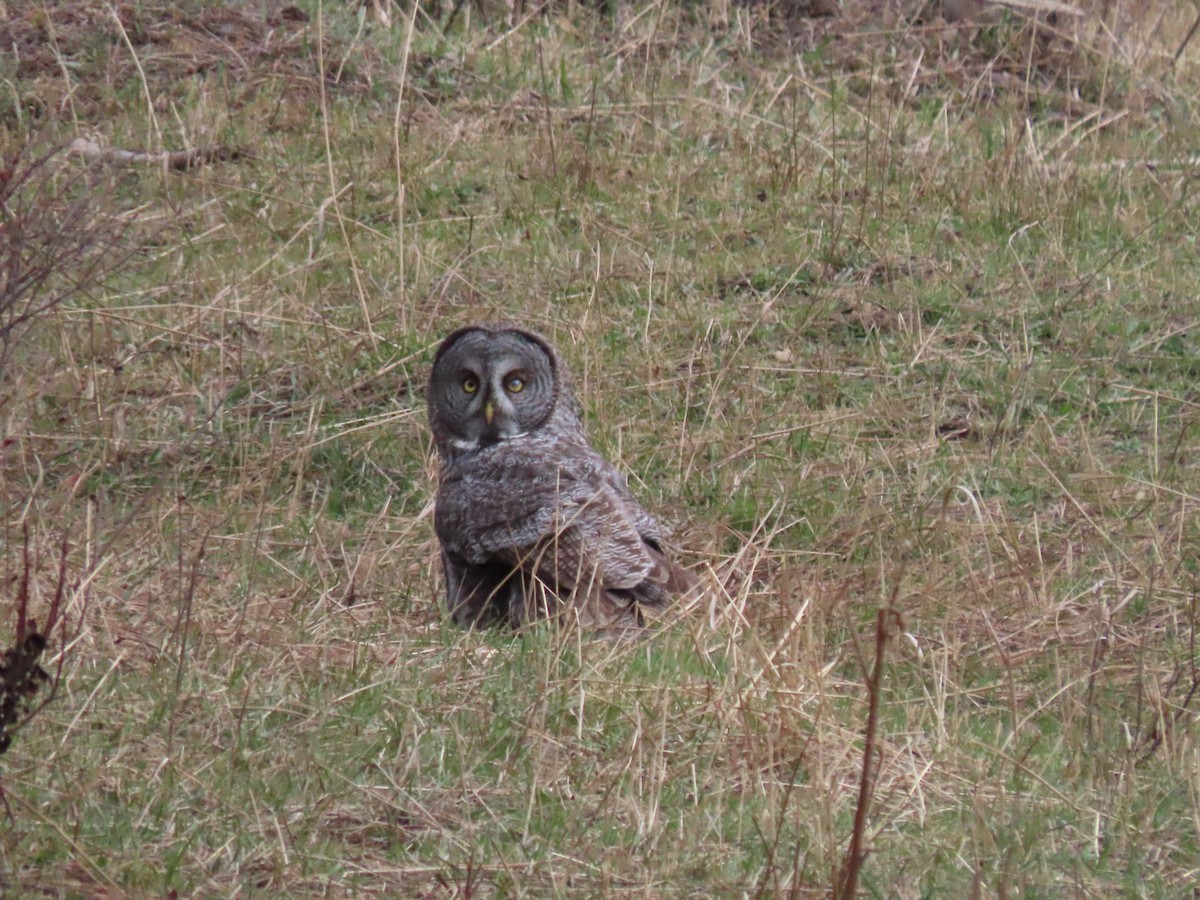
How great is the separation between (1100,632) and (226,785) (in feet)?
7.48

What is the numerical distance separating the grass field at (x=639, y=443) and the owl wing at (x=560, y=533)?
24cm

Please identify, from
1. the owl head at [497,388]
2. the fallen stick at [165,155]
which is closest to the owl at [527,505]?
the owl head at [497,388]

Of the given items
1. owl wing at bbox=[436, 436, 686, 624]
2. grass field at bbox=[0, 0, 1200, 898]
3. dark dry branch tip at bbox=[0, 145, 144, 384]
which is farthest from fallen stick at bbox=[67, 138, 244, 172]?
owl wing at bbox=[436, 436, 686, 624]

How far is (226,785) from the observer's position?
3430 mm

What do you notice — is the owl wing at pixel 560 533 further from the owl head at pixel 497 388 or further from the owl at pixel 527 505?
the owl head at pixel 497 388

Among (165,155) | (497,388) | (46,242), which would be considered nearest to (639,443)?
(497,388)

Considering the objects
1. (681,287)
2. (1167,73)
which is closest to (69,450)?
(681,287)

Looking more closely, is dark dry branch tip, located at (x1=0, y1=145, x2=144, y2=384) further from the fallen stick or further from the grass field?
the fallen stick

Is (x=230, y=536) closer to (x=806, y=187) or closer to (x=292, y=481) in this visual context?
(x=292, y=481)

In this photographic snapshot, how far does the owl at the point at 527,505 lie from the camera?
492cm

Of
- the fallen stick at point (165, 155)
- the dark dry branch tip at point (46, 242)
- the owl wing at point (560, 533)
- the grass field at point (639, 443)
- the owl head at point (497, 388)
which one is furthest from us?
the fallen stick at point (165, 155)

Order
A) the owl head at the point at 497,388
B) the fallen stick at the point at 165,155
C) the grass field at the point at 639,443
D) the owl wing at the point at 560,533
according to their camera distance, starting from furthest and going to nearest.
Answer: the fallen stick at the point at 165,155 < the owl head at the point at 497,388 < the owl wing at the point at 560,533 < the grass field at the point at 639,443

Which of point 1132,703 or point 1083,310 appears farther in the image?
point 1083,310

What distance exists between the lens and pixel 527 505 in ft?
16.6
